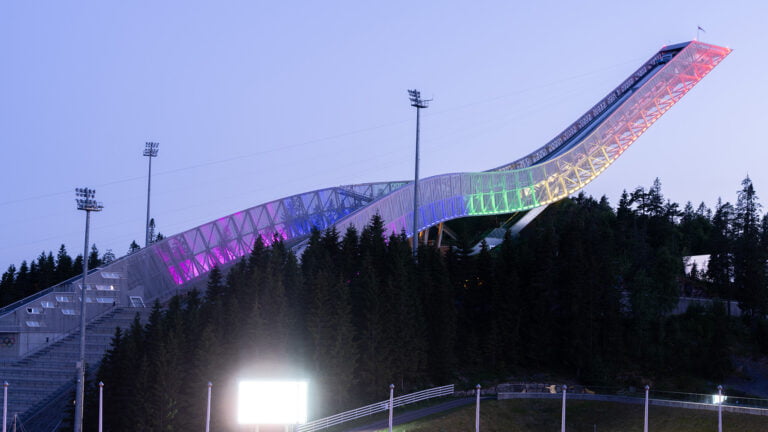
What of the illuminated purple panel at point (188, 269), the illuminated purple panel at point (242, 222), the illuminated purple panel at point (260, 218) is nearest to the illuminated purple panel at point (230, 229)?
the illuminated purple panel at point (242, 222)

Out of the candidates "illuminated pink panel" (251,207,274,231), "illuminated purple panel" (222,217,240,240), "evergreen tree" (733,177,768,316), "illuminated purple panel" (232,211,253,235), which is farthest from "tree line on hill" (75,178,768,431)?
"illuminated pink panel" (251,207,274,231)

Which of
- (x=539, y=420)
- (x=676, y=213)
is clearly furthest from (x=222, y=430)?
(x=676, y=213)

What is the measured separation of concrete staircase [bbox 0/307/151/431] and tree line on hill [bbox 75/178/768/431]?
2776 millimetres

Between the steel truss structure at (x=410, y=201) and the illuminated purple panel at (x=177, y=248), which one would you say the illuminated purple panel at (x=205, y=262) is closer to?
the steel truss structure at (x=410, y=201)

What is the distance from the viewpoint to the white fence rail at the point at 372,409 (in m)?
42.9

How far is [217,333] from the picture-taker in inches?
1806

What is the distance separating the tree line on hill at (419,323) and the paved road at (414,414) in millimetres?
2942

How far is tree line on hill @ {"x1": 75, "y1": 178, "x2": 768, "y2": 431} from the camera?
44.3m

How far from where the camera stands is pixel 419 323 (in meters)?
54.6

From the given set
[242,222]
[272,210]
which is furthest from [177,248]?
[272,210]

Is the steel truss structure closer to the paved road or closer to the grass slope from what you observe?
the paved road

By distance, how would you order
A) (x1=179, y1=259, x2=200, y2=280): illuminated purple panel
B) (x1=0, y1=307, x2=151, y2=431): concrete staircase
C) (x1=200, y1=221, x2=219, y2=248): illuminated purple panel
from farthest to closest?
(x1=200, y1=221, x2=219, y2=248): illuminated purple panel < (x1=179, y1=259, x2=200, y2=280): illuminated purple panel < (x1=0, y1=307, x2=151, y2=431): concrete staircase

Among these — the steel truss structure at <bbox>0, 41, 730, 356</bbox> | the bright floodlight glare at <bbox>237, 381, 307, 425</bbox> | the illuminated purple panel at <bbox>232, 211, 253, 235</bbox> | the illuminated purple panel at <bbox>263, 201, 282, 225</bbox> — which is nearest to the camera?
the bright floodlight glare at <bbox>237, 381, 307, 425</bbox>

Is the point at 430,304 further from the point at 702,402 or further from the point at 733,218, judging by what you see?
the point at 733,218
